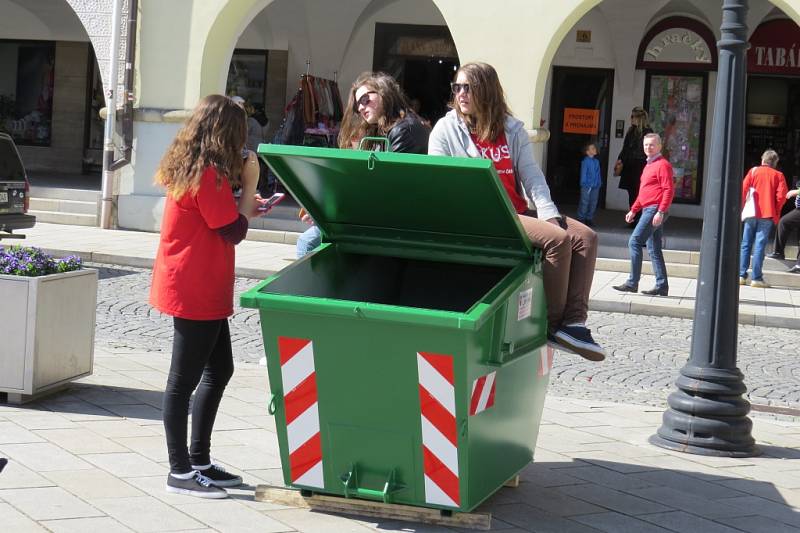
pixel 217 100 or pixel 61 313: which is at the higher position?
pixel 217 100

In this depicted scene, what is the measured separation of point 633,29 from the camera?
21328 millimetres

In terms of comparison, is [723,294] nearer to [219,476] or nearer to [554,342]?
[554,342]

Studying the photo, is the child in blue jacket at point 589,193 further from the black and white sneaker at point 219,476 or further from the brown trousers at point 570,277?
the black and white sneaker at point 219,476

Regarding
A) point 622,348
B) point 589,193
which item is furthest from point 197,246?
point 589,193

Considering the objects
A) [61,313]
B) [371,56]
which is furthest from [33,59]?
[61,313]

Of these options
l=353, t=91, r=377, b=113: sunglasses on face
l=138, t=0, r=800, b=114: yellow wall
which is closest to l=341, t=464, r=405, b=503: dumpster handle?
l=353, t=91, r=377, b=113: sunglasses on face

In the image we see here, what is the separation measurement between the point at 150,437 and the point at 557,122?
17060 millimetres

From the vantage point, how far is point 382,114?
239 inches

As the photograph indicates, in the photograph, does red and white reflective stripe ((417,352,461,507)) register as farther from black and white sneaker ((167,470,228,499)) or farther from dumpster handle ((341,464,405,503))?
black and white sneaker ((167,470,228,499))

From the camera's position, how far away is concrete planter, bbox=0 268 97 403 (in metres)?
6.59

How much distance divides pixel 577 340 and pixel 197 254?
1648 mm

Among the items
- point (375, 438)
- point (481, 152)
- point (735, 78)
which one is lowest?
point (375, 438)

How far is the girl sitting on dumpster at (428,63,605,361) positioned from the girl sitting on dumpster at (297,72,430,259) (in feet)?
1.61

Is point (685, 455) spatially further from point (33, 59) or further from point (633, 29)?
point (33, 59)
